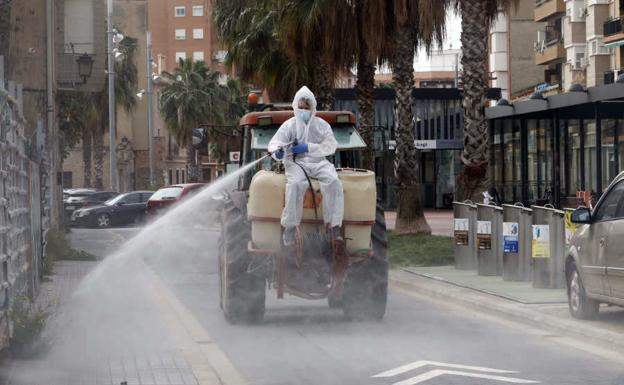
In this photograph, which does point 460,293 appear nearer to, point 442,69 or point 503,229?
point 503,229

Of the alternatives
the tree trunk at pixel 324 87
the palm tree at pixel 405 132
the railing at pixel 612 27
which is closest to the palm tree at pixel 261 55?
the tree trunk at pixel 324 87

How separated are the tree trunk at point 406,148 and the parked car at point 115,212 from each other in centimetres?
1803

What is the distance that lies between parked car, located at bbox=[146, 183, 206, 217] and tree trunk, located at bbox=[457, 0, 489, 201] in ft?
57.7

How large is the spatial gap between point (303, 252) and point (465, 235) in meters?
8.24

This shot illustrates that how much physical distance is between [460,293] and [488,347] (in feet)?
15.5

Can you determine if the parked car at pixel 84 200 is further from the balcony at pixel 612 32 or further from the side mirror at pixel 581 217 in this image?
the side mirror at pixel 581 217

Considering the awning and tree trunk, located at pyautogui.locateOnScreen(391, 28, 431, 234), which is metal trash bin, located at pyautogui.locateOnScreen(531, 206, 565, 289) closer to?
tree trunk, located at pyautogui.locateOnScreen(391, 28, 431, 234)

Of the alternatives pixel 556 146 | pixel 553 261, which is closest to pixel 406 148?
pixel 556 146

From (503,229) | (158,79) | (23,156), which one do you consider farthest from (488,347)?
(158,79)

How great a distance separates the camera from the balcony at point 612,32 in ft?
187

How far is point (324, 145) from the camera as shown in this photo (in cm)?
1280

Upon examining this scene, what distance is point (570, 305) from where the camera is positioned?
13.5 metres

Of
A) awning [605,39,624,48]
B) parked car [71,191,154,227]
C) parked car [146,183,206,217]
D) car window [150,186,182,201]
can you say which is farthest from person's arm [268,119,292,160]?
awning [605,39,624,48]

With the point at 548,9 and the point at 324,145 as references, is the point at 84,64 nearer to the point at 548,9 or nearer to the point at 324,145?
the point at 324,145
